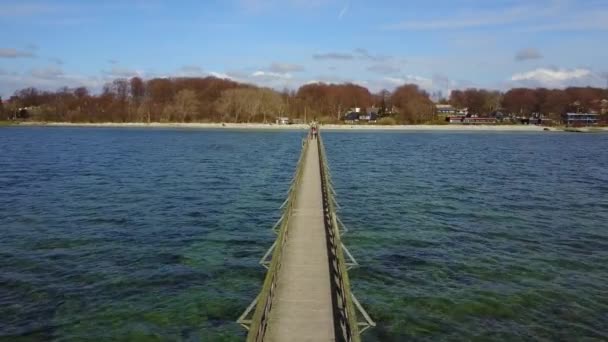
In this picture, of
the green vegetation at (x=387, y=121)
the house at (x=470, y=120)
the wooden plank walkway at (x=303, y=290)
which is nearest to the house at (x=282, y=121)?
the green vegetation at (x=387, y=121)

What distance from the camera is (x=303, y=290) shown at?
11.1 m

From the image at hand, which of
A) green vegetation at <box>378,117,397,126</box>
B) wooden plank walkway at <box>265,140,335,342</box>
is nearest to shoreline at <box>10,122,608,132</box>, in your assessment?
green vegetation at <box>378,117,397,126</box>

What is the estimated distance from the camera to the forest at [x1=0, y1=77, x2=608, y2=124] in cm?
16400

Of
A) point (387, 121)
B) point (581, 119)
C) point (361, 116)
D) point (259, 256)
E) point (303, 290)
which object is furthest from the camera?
point (361, 116)

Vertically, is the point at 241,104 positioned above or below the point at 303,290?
above

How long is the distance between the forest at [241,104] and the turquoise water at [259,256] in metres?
128

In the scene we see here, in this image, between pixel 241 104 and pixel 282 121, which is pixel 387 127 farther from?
pixel 241 104

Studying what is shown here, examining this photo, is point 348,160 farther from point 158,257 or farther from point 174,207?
point 158,257

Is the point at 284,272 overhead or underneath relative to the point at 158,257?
overhead

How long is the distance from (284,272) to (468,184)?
29.1 meters

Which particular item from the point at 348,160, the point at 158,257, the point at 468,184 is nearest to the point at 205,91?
the point at 348,160

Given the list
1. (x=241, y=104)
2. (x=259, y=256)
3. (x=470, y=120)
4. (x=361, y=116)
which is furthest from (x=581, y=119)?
(x=259, y=256)

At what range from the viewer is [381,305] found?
44.8 feet

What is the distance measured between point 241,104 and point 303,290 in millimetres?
153434
